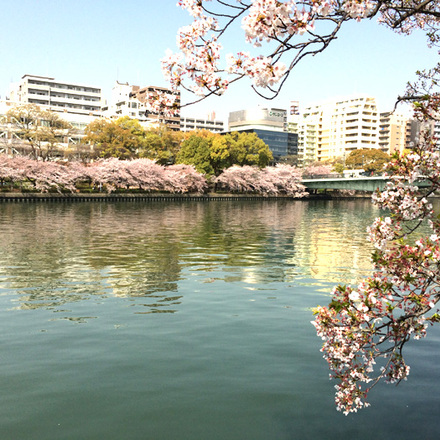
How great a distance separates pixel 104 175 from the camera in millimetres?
79938

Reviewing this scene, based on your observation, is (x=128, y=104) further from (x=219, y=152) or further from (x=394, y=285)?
(x=394, y=285)

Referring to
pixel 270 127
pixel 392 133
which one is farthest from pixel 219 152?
pixel 392 133

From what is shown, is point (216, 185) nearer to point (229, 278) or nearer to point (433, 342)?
point (229, 278)

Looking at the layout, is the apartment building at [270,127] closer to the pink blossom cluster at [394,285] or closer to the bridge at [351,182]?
the bridge at [351,182]

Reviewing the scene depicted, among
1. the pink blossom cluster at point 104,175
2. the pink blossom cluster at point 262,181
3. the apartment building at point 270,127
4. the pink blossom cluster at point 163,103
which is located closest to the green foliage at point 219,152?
the pink blossom cluster at point 262,181

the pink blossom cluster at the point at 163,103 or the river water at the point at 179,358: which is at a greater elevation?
the pink blossom cluster at the point at 163,103

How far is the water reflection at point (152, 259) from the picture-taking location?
15398mm

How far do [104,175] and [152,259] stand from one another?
61144 mm

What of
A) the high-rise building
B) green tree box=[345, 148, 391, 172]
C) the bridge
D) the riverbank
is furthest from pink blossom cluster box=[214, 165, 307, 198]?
the high-rise building

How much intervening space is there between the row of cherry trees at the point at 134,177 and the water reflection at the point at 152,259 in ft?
123

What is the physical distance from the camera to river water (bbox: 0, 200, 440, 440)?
7.06 m

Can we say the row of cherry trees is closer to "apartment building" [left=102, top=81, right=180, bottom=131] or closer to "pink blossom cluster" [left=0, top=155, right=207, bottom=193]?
"pink blossom cluster" [left=0, top=155, right=207, bottom=193]

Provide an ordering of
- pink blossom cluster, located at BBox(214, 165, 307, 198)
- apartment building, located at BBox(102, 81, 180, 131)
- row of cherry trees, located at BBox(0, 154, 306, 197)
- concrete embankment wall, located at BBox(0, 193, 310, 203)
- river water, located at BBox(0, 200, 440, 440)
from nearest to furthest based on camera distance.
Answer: river water, located at BBox(0, 200, 440, 440), concrete embankment wall, located at BBox(0, 193, 310, 203), row of cherry trees, located at BBox(0, 154, 306, 197), pink blossom cluster, located at BBox(214, 165, 307, 198), apartment building, located at BBox(102, 81, 180, 131)

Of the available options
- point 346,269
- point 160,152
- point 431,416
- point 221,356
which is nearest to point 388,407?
point 431,416
